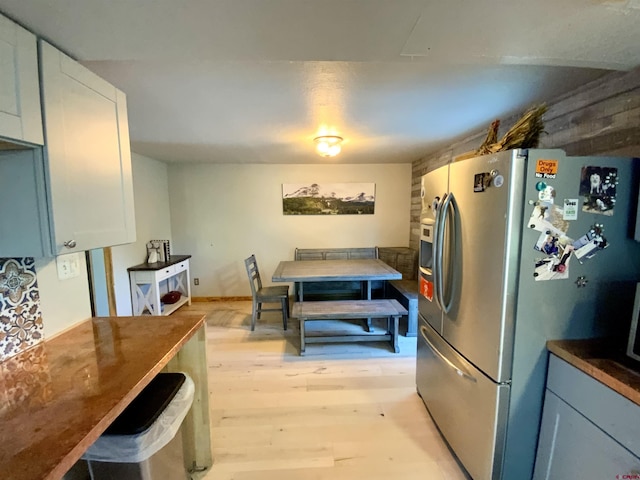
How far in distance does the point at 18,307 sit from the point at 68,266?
28 cm

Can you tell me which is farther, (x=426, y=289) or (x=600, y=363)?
(x=426, y=289)

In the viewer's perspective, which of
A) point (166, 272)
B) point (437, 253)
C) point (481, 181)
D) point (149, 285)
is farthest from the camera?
point (166, 272)

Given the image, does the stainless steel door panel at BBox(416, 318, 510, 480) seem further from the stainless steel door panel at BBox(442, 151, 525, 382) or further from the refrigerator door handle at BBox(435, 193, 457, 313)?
the refrigerator door handle at BBox(435, 193, 457, 313)

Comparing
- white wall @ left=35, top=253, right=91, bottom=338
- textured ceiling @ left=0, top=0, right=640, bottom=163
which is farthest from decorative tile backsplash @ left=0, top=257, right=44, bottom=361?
textured ceiling @ left=0, top=0, right=640, bottom=163

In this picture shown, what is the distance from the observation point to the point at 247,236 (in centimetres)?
445

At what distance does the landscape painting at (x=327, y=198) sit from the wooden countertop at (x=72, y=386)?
3105 mm

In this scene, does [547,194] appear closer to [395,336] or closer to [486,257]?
[486,257]

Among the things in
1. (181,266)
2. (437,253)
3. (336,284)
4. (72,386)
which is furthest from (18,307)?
(336,284)

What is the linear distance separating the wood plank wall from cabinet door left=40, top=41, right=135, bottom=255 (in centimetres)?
238

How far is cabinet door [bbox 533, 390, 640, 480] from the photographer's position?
97cm

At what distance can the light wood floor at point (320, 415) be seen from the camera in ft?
5.26

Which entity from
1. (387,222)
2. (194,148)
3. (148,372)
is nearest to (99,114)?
(148,372)

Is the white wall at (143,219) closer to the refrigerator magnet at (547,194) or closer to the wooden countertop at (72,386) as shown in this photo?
the wooden countertop at (72,386)

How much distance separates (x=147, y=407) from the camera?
3.60 feet
